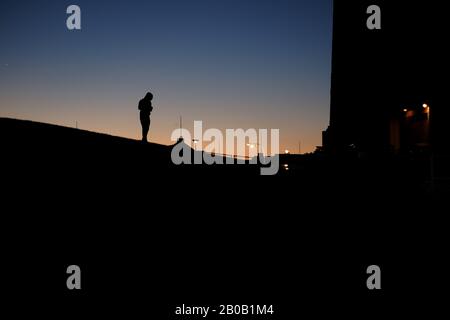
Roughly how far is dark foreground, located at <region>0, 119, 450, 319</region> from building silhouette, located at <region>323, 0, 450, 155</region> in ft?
15.5

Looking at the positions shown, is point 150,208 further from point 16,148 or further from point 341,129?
point 341,129

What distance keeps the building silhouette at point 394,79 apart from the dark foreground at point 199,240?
15.5ft

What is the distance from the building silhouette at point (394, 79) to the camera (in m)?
11.0

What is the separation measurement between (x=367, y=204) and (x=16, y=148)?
22.2 ft

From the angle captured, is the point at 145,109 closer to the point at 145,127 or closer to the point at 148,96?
the point at 148,96

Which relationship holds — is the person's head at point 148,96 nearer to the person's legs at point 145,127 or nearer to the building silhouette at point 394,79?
the person's legs at point 145,127

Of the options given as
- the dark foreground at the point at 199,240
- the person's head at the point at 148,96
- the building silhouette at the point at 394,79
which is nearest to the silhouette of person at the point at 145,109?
the person's head at the point at 148,96

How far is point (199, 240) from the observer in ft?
15.2

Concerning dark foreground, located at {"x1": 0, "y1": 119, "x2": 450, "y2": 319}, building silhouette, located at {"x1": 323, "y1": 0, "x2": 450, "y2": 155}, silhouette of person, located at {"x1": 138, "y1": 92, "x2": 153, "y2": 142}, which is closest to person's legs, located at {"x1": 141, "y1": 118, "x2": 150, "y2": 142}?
silhouette of person, located at {"x1": 138, "y1": 92, "x2": 153, "y2": 142}

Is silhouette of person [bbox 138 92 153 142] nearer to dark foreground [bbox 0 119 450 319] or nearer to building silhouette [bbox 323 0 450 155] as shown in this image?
dark foreground [bbox 0 119 450 319]

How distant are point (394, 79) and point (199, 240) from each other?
1165 centimetres

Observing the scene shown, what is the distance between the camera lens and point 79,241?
443 centimetres

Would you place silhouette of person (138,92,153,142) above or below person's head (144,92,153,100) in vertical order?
below

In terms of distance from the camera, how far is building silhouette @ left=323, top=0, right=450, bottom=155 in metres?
11.0
